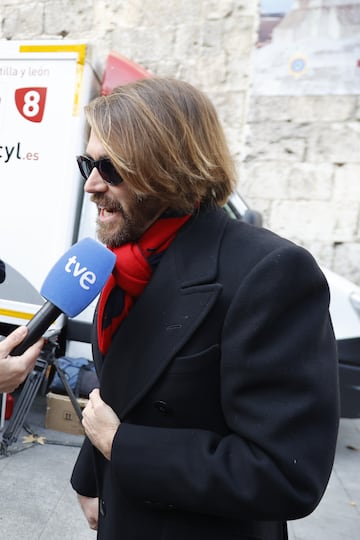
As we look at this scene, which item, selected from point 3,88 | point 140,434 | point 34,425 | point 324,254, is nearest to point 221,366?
point 140,434

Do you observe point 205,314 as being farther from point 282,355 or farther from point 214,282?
point 282,355

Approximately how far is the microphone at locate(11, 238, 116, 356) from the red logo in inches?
99.1

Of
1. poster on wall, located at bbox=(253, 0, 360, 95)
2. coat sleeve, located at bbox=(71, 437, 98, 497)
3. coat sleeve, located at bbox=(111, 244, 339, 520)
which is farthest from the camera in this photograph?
poster on wall, located at bbox=(253, 0, 360, 95)

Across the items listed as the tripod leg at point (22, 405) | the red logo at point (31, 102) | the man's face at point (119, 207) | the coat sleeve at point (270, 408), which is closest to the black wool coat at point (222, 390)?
the coat sleeve at point (270, 408)

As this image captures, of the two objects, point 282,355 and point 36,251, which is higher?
point 282,355

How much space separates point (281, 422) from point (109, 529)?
62 centimetres

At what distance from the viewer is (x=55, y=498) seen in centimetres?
286

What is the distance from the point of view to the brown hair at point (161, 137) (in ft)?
3.47

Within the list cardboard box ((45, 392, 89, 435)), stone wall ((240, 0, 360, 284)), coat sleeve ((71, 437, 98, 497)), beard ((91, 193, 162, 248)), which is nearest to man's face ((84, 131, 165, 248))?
beard ((91, 193, 162, 248))

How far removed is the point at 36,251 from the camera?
11.0 feet

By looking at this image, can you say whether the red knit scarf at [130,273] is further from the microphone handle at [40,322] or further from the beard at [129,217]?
the microphone handle at [40,322]

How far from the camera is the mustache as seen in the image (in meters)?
1.14

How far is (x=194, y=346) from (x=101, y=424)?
334 mm

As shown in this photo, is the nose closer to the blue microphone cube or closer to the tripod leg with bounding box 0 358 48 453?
the blue microphone cube
